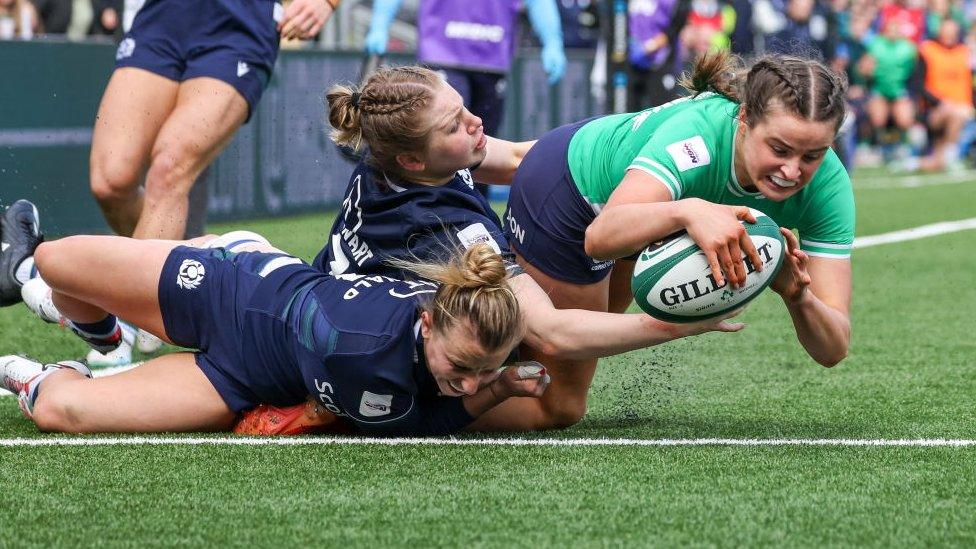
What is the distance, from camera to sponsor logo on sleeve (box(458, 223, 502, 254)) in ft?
15.5

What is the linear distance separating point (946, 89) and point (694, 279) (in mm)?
18452

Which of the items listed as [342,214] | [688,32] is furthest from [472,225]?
[688,32]

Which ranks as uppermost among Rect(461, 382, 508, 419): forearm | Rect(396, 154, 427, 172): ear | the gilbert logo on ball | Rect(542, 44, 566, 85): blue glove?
Rect(396, 154, 427, 172): ear

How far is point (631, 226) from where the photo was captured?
4.25 metres

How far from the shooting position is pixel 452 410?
477cm

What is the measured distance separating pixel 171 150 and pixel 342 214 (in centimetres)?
135

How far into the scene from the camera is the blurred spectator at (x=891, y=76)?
21.7 meters

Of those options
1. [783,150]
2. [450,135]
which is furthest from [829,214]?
[450,135]

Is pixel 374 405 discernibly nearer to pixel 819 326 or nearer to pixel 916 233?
pixel 819 326

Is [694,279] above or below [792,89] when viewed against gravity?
below

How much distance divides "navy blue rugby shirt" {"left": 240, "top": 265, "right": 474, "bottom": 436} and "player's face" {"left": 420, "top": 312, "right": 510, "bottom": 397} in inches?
2.9

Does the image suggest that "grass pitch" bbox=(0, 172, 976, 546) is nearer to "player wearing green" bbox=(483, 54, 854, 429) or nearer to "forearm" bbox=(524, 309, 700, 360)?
"forearm" bbox=(524, 309, 700, 360)

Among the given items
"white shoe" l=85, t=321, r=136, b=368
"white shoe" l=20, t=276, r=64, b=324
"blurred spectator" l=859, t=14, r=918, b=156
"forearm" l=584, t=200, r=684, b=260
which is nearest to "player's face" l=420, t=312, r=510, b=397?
"forearm" l=584, t=200, r=684, b=260

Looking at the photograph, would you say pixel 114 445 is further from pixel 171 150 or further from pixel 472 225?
pixel 171 150
